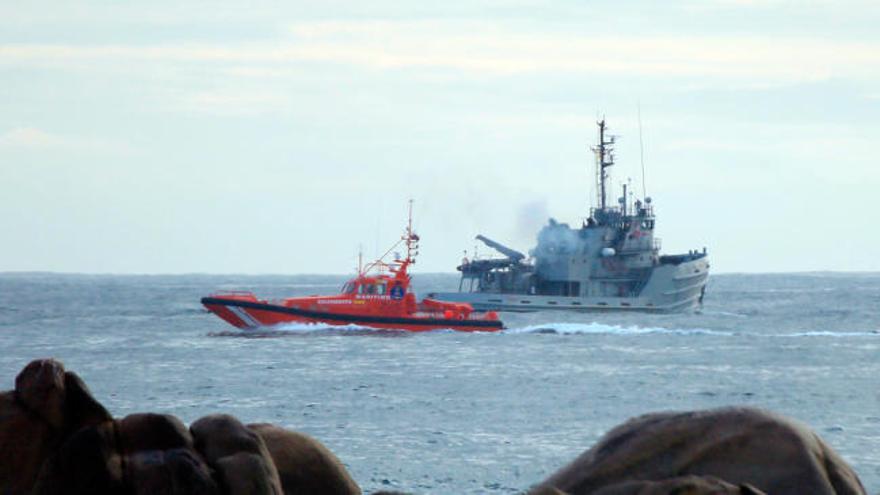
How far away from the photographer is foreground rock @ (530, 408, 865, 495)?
6.93 m

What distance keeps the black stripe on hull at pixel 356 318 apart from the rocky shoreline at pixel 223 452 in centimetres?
4612

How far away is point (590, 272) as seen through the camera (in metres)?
71.8

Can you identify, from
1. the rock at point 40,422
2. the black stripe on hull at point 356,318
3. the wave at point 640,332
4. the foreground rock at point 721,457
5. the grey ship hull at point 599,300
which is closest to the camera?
the foreground rock at point 721,457

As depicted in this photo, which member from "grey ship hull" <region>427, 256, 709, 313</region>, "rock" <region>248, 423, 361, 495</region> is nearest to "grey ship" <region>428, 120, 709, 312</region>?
"grey ship hull" <region>427, 256, 709, 313</region>

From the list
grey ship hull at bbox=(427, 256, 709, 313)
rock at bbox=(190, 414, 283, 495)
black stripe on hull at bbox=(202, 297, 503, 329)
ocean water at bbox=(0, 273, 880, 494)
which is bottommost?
ocean water at bbox=(0, 273, 880, 494)

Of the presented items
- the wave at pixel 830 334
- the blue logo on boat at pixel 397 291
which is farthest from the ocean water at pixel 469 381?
the blue logo on boat at pixel 397 291

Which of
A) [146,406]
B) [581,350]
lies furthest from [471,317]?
[146,406]

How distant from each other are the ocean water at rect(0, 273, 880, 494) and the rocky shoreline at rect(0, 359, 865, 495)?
34.2 feet

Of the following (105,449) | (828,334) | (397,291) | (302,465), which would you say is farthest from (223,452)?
(828,334)

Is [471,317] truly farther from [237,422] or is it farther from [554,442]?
[237,422]

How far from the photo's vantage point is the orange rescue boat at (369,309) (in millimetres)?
53688

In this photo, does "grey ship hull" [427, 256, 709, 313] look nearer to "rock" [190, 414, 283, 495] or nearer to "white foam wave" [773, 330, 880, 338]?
"white foam wave" [773, 330, 880, 338]

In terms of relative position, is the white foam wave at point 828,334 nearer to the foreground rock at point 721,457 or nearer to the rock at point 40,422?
the foreground rock at point 721,457

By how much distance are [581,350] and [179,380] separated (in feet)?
53.8
